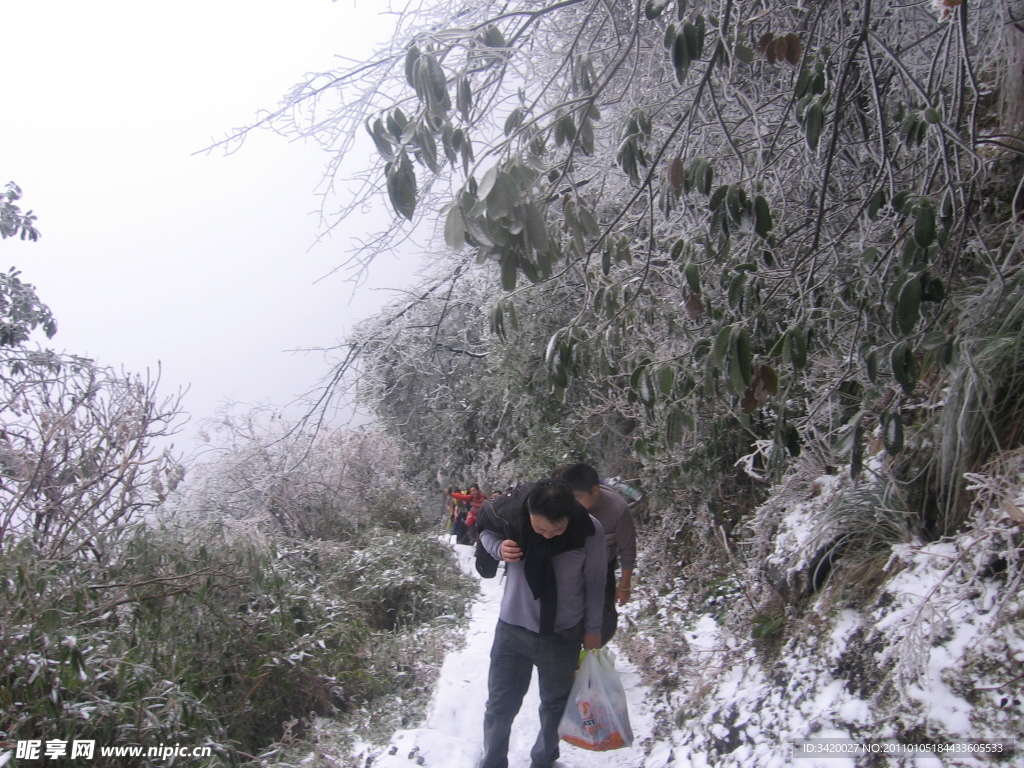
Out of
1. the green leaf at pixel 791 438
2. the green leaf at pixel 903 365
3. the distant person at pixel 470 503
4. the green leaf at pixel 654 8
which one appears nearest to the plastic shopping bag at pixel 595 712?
the green leaf at pixel 791 438

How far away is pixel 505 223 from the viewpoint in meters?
2.11

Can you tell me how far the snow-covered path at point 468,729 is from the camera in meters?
3.97

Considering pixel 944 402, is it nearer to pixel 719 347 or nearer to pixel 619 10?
pixel 719 347

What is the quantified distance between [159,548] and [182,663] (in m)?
0.82

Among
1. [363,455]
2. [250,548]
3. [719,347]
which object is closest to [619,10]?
[719,347]

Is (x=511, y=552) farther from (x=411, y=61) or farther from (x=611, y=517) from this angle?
(x=411, y=61)

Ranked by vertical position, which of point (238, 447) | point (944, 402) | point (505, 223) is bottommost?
point (944, 402)

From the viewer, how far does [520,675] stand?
3.54m

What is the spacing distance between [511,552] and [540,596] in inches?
10.2

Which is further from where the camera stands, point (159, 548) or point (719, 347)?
point (159, 548)

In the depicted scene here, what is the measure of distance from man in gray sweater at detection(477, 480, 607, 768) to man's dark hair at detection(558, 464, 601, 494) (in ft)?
2.16

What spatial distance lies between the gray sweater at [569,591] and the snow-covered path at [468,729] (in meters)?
1.01

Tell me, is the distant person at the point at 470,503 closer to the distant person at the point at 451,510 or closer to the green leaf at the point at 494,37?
the distant person at the point at 451,510

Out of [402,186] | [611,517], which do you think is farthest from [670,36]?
[611,517]
